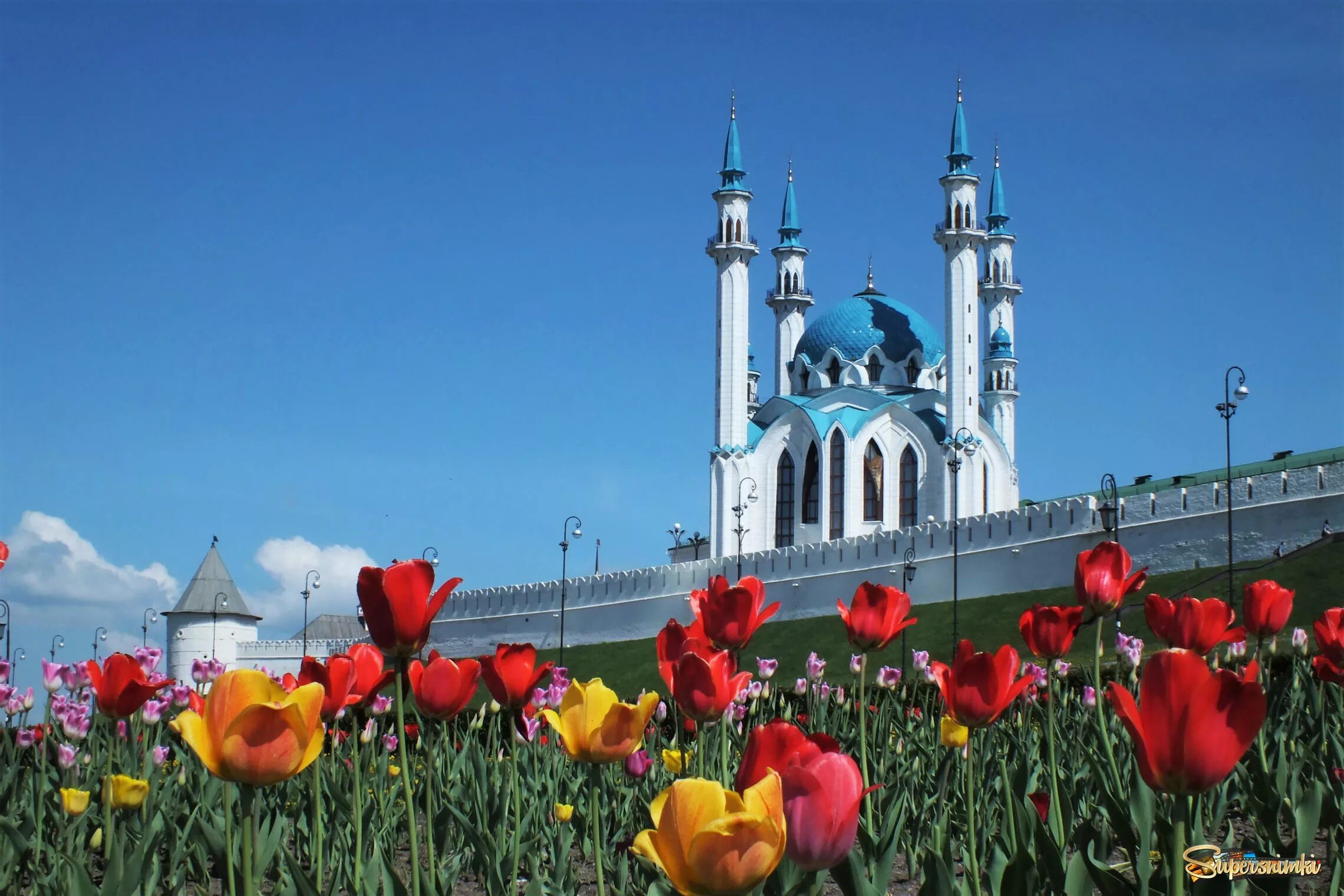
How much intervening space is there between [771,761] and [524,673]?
1.48 metres

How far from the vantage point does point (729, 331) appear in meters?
44.5

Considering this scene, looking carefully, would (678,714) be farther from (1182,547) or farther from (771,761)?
(1182,547)

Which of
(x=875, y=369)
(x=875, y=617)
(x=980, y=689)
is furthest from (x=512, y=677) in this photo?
(x=875, y=369)

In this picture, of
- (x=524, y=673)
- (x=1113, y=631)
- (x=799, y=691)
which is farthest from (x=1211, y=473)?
(x=524, y=673)

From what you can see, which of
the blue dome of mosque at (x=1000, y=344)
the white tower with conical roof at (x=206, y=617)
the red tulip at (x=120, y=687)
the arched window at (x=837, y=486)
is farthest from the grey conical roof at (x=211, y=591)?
the red tulip at (x=120, y=687)

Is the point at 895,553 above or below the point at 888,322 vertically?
below

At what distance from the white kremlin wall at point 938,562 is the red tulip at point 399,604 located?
21.5m

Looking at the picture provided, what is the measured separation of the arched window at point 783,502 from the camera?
47656 millimetres

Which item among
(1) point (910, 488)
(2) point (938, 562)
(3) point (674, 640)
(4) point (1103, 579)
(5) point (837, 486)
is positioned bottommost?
(3) point (674, 640)

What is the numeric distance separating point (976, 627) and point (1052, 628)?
28.1 meters

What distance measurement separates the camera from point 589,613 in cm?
4466

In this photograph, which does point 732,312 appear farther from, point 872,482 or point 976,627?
point 976,627

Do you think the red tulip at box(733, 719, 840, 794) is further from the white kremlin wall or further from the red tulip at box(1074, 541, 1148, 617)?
the white kremlin wall

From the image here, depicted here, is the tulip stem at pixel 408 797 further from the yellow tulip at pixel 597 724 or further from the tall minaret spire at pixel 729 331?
the tall minaret spire at pixel 729 331
